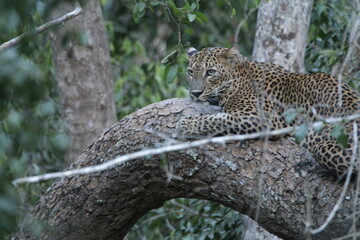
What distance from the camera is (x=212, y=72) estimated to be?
6.60 meters

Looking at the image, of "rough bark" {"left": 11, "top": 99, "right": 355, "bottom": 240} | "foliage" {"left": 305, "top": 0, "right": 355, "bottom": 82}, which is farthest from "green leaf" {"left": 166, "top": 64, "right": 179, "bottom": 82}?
"foliage" {"left": 305, "top": 0, "right": 355, "bottom": 82}

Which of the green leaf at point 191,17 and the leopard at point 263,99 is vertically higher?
the green leaf at point 191,17

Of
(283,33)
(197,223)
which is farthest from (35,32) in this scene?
(197,223)

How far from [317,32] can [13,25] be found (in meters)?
6.80

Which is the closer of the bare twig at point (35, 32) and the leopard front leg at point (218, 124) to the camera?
the bare twig at point (35, 32)

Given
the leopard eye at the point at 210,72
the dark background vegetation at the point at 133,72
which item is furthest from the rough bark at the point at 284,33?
the leopard eye at the point at 210,72

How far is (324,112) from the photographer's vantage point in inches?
224

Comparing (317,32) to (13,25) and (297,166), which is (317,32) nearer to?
(297,166)

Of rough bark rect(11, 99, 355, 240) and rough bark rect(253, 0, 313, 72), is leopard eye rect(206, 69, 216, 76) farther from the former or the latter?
rough bark rect(253, 0, 313, 72)

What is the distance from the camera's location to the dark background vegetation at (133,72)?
8.86ft

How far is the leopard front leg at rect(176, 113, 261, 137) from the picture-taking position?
5.75 m

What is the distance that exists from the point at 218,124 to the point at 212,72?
936mm

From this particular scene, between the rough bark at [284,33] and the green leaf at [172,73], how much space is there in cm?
186

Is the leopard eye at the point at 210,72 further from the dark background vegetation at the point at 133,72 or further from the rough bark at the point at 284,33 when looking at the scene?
the rough bark at the point at 284,33
